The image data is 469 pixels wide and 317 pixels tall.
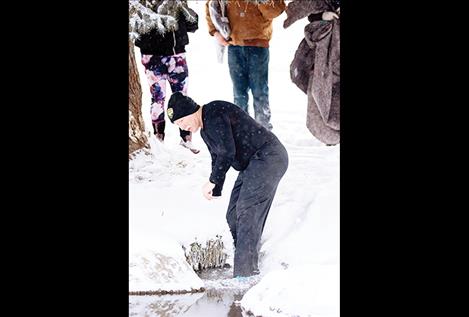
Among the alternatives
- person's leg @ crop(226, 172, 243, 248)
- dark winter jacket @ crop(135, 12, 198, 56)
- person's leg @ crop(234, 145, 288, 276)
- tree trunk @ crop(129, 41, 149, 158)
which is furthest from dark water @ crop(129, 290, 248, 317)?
dark winter jacket @ crop(135, 12, 198, 56)

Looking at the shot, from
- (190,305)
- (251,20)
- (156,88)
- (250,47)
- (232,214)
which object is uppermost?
(251,20)

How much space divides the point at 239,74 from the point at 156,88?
365 millimetres

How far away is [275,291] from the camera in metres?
2.41

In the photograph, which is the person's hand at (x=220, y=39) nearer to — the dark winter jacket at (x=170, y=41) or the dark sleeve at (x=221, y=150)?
the dark winter jacket at (x=170, y=41)

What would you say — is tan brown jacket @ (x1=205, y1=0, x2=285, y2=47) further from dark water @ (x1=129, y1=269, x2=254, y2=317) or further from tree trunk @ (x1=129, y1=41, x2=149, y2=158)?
dark water @ (x1=129, y1=269, x2=254, y2=317)

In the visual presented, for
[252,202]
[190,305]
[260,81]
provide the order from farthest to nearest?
[260,81] → [252,202] → [190,305]

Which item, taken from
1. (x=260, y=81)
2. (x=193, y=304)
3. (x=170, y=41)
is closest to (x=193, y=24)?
(x=170, y=41)

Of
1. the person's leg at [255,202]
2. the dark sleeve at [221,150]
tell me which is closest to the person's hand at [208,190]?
the dark sleeve at [221,150]

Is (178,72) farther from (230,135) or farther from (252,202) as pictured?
(252,202)

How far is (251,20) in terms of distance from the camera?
2744 millimetres

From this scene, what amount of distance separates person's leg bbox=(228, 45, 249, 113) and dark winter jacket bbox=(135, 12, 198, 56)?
203 mm

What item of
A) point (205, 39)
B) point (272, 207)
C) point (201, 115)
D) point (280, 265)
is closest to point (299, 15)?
point (205, 39)

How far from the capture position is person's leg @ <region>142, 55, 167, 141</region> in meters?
2.68

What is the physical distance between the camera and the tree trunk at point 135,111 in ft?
8.57
